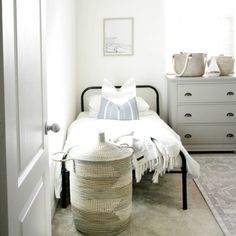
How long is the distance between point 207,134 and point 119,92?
1262 millimetres

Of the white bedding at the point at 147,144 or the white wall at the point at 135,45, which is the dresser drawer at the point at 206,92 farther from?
the white bedding at the point at 147,144

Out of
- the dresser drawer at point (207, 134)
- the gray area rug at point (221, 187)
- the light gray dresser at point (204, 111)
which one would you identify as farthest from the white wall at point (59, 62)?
the dresser drawer at point (207, 134)

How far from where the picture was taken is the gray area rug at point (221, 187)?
2.57m

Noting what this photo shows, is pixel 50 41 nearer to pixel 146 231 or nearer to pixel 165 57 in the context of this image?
pixel 146 231

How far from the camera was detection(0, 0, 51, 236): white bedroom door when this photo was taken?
1024mm

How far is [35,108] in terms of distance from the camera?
143 centimetres

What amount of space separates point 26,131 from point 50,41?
60.7 inches

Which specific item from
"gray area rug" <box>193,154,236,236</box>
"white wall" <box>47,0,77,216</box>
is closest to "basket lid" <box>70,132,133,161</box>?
"white wall" <box>47,0,77,216</box>

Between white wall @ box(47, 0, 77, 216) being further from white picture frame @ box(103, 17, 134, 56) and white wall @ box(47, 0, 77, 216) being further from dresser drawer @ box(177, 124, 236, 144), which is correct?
dresser drawer @ box(177, 124, 236, 144)

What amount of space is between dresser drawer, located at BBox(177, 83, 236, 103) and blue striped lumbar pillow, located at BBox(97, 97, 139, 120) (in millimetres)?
711

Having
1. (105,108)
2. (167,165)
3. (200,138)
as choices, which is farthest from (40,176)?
(200,138)

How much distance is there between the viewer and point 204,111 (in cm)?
435

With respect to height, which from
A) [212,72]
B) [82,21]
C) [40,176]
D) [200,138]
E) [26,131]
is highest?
[82,21]

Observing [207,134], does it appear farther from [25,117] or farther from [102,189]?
[25,117]
